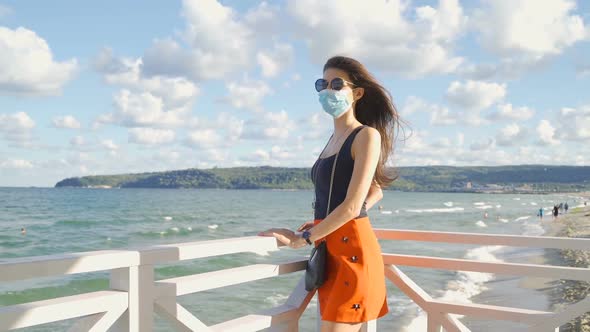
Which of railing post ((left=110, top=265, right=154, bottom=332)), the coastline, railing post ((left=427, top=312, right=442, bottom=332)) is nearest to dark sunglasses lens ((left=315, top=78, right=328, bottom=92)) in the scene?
railing post ((left=110, top=265, right=154, bottom=332))

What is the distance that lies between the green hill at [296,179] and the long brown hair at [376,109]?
131 meters

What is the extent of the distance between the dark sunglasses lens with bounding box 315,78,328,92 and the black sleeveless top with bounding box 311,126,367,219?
0.32 m

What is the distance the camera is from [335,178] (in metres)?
2.47

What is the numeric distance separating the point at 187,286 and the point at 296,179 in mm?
133980

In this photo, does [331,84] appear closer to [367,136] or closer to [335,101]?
[335,101]

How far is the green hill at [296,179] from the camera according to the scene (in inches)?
5217

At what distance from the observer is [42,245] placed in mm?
28359

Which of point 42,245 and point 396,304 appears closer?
point 396,304

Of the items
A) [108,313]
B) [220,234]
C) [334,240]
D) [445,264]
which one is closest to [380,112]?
[334,240]

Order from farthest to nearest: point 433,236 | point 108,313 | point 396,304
Result: 1. point 396,304
2. point 433,236
3. point 108,313

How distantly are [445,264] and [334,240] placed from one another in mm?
1005

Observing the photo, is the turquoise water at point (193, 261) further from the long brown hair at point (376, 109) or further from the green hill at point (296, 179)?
the green hill at point (296, 179)

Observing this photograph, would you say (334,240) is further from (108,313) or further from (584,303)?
(584,303)

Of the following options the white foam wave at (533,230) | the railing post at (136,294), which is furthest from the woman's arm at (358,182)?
the white foam wave at (533,230)
